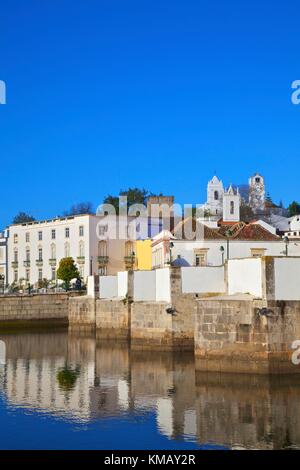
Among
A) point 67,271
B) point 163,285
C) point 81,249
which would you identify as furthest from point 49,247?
point 163,285

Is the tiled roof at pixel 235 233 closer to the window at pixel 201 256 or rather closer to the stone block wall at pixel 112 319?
the window at pixel 201 256

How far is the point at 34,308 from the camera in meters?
51.1

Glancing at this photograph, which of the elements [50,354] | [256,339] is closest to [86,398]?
[256,339]

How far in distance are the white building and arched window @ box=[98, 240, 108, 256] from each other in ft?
1.40

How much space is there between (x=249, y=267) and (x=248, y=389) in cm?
482

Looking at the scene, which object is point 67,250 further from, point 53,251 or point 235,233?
point 235,233

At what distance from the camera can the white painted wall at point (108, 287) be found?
143 ft

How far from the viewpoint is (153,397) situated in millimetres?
20922

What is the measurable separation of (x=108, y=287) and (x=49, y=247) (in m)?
23.1

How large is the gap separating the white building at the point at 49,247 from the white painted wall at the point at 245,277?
36863 millimetres

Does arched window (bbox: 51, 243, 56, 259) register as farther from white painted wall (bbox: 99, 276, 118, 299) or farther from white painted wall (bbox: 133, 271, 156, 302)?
white painted wall (bbox: 133, 271, 156, 302)

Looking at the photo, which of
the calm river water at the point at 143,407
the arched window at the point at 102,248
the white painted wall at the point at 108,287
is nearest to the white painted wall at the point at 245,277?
the calm river water at the point at 143,407
